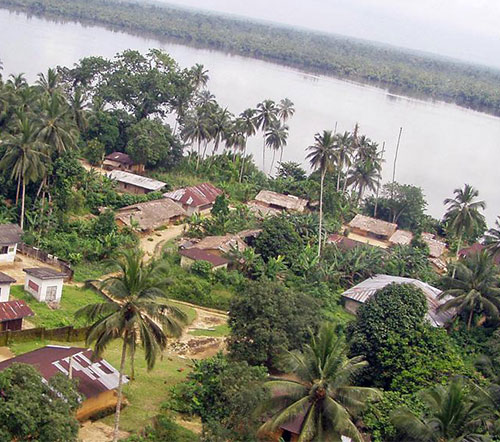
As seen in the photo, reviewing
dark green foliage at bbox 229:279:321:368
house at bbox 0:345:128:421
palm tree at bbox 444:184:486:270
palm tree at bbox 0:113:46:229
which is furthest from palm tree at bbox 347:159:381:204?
house at bbox 0:345:128:421

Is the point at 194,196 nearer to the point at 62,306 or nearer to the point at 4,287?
the point at 62,306

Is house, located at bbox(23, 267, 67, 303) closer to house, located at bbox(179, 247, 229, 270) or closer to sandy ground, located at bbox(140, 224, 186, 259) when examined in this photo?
house, located at bbox(179, 247, 229, 270)

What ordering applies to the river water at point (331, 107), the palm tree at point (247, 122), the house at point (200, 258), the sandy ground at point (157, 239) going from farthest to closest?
the river water at point (331, 107) → the palm tree at point (247, 122) → the sandy ground at point (157, 239) → the house at point (200, 258)

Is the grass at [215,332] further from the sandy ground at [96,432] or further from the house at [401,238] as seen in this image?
the house at [401,238]

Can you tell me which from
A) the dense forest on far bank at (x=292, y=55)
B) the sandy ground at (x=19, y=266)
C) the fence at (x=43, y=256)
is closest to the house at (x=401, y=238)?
the fence at (x=43, y=256)

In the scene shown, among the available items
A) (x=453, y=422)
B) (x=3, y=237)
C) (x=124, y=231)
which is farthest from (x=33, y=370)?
(x=124, y=231)

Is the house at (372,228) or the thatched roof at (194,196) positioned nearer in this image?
the thatched roof at (194,196)
